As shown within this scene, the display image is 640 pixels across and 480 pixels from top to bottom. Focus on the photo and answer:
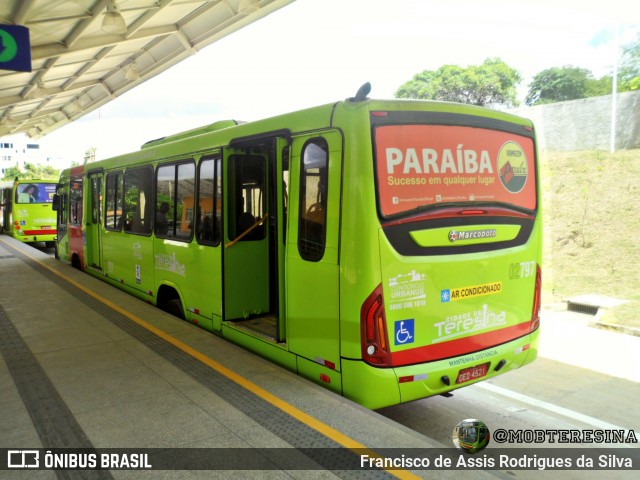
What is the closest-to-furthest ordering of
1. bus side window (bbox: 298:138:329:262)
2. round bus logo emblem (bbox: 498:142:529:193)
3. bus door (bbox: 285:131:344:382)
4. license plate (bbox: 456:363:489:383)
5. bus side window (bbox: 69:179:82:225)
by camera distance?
bus door (bbox: 285:131:344:382)
bus side window (bbox: 298:138:329:262)
license plate (bbox: 456:363:489:383)
round bus logo emblem (bbox: 498:142:529:193)
bus side window (bbox: 69:179:82:225)

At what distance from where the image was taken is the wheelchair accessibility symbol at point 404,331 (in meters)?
3.65

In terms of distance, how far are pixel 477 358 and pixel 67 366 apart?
3.96m

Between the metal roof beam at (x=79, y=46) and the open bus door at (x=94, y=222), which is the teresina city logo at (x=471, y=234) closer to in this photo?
the open bus door at (x=94, y=222)

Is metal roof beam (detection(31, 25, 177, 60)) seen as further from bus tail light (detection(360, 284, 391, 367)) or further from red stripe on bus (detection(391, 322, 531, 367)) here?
red stripe on bus (detection(391, 322, 531, 367))

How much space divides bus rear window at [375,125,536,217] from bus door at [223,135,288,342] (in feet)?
5.89

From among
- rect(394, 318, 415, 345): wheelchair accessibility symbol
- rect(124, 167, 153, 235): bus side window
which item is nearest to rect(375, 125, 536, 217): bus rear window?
rect(394, 318, 415, 345): wheelchair accessibility symbol

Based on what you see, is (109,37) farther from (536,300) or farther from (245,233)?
(536,300)

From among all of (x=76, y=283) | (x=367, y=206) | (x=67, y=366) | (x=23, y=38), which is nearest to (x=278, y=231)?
(x=367, y=206)

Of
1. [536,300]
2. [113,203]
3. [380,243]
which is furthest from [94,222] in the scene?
[536,300]

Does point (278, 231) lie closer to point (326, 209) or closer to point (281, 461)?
point (326, 209)

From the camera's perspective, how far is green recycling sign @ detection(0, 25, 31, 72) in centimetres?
806

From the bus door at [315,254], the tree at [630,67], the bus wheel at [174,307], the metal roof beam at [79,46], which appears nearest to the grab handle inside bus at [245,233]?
the bus door at [315,254]

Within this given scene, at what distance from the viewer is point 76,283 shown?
9.16 meters

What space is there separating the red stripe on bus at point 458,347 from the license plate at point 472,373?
Answer: 5.9 inches
